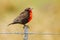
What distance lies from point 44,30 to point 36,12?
4.84ft

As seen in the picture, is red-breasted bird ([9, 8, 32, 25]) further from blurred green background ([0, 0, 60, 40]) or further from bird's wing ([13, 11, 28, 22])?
blurred green background ([0, 0, 60, 40])

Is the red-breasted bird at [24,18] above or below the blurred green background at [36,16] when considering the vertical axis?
below

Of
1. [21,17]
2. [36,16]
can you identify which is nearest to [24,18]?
[21,17]

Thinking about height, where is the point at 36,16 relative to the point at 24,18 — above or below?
above

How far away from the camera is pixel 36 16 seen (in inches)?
557

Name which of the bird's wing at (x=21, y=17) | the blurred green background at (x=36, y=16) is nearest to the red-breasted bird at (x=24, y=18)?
the bird's wing at (x=21, y=17)

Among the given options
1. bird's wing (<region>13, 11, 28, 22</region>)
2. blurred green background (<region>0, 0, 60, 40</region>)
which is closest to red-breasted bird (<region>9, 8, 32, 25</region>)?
bird's wing (<region>13, 11, 28, 22</region>)

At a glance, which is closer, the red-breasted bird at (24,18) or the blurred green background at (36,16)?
the red-breasted bird at (24,18)

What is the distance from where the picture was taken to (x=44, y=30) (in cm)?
1294

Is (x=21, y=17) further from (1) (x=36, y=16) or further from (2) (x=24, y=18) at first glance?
(1) (x=36, y=16)

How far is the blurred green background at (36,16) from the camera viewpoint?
1236cm

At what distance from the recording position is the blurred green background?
12.4m

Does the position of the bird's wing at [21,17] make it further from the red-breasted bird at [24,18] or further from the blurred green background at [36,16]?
the blurred green background at [36,16]

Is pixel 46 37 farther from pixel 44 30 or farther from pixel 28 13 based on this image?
pixel 28 13
